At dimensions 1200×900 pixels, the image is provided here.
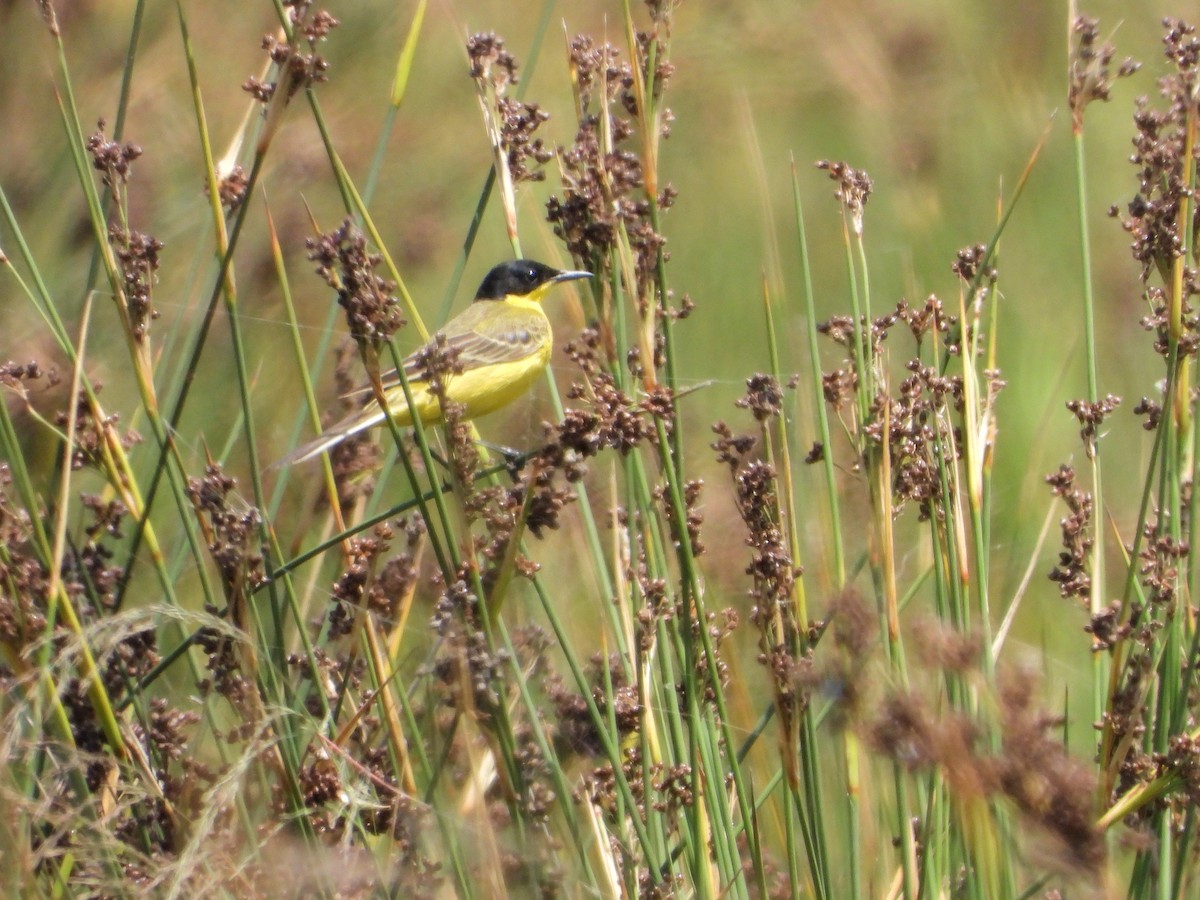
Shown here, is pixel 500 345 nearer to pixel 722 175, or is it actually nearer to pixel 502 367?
pixel 502 367

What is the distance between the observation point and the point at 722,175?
579 centimetres

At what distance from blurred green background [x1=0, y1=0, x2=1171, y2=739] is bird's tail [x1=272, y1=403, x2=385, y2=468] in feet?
1.12

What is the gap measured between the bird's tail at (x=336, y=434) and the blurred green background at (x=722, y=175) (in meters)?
0.34

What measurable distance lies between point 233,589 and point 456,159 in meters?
3.54

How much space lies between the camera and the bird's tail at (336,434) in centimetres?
222

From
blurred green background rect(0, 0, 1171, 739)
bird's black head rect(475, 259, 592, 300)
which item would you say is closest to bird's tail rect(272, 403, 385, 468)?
blurred green background rect(0, 0, 1171, 739)

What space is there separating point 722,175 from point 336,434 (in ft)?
12.1

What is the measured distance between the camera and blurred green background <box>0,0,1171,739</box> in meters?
3.59

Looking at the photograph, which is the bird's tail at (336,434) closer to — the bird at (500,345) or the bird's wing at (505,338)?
the bird at (500,345)

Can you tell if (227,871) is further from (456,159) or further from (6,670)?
(456,159)

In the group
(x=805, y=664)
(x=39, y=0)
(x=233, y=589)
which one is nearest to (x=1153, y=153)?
(x=805, y=664)

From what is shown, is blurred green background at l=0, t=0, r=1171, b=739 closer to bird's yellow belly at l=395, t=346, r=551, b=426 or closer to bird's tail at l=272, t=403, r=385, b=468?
bird's yellow belly at l=395, t=346, r=551, b=426

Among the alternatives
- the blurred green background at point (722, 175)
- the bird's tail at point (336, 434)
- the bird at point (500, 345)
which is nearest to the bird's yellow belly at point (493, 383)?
the bird at point (500, 345)

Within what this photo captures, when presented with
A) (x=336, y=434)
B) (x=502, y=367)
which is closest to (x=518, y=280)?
(x=502, y=367)
